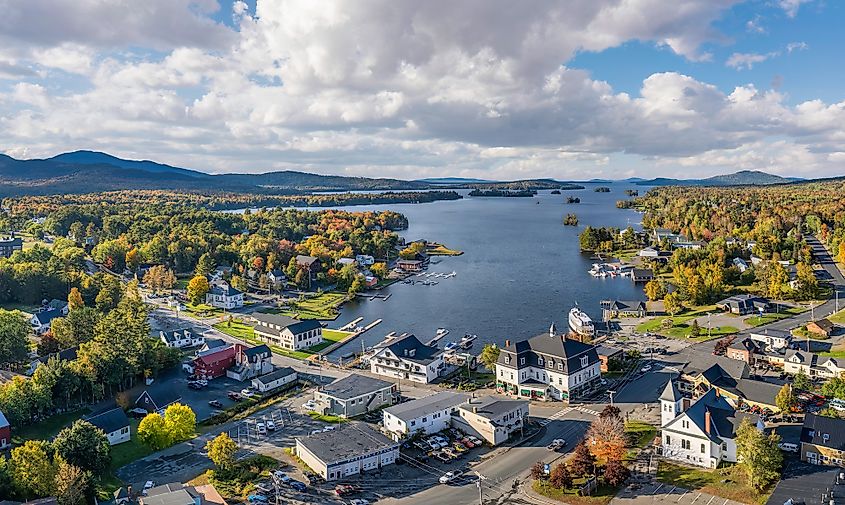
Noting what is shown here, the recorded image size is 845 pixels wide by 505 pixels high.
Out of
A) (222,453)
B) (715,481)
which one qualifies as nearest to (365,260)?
(222,453)

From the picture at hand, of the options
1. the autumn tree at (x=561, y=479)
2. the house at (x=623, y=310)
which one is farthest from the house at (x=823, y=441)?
the house at (x=623, y=310)

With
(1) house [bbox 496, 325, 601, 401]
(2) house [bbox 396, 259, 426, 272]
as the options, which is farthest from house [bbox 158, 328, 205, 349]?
(2) house [bbox 396, 259, 426, 272]

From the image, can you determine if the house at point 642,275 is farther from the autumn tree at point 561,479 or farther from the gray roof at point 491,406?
the autumn tree at point 561,479

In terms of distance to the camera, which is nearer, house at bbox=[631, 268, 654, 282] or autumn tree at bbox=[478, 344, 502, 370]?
autumn tree at bbox=[478, 344, 502, 370]

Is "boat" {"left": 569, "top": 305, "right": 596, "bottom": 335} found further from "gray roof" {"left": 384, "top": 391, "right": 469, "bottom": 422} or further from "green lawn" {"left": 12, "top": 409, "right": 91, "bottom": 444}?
"green lawn" {"left": 12, "top": 409, "right": 91, "bottom": 444}

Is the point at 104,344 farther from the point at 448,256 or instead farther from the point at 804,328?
the point at 448,256

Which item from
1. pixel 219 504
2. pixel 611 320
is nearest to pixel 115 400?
pixel 219 504
